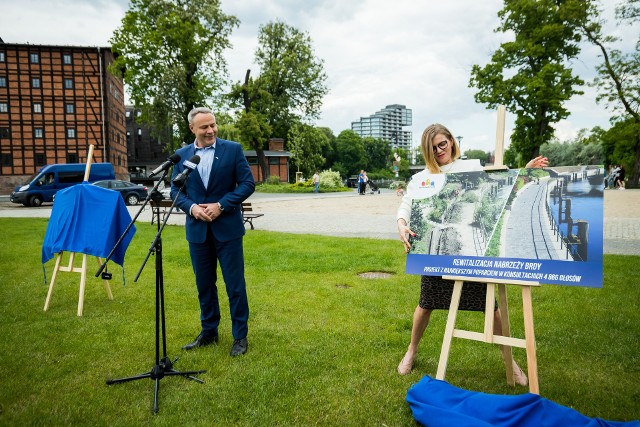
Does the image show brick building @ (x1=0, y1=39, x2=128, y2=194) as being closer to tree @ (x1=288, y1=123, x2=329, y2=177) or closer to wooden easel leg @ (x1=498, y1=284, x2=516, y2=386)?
tree @ (x1=288, y1=123, x2=329, y2=177)

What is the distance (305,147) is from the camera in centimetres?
5169

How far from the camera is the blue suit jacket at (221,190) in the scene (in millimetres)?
4074

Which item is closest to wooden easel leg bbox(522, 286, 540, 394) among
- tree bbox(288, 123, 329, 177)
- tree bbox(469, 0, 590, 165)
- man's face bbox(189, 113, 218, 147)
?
man's face bbox(189, 113, 218, 147)

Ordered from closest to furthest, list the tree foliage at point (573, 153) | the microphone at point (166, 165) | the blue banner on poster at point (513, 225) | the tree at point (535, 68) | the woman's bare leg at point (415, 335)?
1. the blue banner on poster at point (513, 225)
2. the microphone at point (166, 165)
3. the woman's bare leg at point (415, 335)
4. the tree at point (535, 68)
5. the tree foliage at point (573, 153)

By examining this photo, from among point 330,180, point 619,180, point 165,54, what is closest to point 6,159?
point 165,54

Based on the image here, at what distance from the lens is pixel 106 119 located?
45.4 meters

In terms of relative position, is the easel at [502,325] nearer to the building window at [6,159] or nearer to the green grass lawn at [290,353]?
the green grass lawn at [290,353]

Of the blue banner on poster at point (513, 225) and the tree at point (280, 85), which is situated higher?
the tree at point (280, 85)

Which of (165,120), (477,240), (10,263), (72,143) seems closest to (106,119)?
(72,143)

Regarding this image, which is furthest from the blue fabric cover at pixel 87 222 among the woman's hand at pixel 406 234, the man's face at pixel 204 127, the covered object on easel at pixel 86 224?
the woman's hand at pixel 406 234

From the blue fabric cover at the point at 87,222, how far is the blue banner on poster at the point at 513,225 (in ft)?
12.6

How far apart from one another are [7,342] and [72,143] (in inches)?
1772

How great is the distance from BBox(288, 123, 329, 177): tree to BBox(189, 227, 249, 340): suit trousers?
4290 centimetres

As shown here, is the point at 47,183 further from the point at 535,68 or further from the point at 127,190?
the point at 535,68
